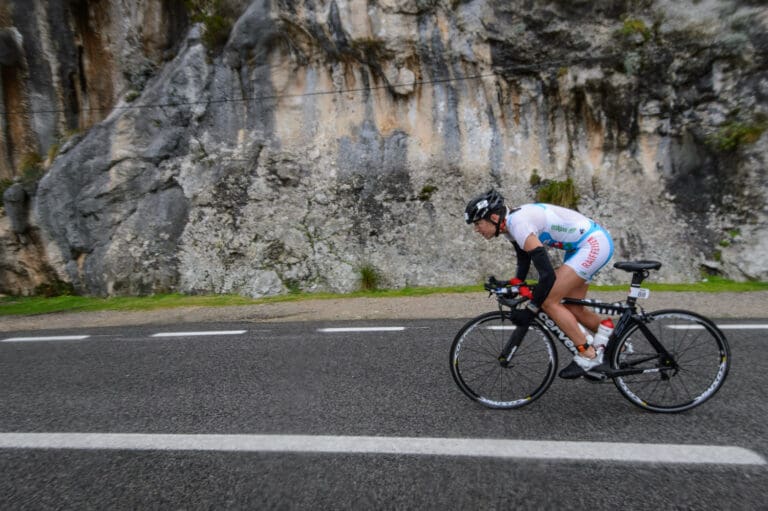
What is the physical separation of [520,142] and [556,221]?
9.10m

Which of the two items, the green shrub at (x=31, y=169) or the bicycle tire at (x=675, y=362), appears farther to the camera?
the green shrub at (x=31, y=169)

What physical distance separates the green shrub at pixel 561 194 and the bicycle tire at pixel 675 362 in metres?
8.24

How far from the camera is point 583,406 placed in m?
3.54

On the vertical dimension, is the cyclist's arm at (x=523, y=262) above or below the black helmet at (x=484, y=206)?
below

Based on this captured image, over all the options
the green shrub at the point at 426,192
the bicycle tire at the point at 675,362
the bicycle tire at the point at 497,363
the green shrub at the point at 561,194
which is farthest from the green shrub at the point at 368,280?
the bicycle tire at the point at 675,362

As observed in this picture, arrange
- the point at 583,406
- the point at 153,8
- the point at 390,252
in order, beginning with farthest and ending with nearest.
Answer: the point at 153,8
the point at 390,252
the point at 583,406

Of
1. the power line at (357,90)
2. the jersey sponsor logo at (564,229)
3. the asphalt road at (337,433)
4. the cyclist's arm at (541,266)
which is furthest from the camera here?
the power line at (357,90)

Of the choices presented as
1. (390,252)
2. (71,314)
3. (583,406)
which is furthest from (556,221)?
(71,314)

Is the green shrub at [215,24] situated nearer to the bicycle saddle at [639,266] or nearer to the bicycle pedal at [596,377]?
the bicycle saddle at [639,266]

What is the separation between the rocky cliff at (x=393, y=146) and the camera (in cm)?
1055

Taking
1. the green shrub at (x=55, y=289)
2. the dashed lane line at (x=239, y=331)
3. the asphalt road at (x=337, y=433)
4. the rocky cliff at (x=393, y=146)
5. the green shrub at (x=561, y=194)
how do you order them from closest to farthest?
the asphalt road at (x=337, y=433), the dashed lane line at (x=239, y=331), the rocky cliff at (x=393, y=146), the green shrub at (x=561, y=194), the green shrub at (x=55, y=289)

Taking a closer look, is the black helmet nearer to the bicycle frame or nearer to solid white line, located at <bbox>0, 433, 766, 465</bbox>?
the bicycle frame

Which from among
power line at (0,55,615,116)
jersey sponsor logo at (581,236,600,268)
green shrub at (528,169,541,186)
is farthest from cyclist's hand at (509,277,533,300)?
power line at (0,55,615,116)

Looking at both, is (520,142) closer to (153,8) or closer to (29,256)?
(153,8)
